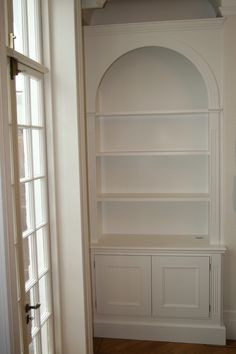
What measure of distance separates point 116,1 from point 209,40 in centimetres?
103

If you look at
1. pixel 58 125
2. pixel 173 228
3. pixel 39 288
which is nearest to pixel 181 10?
pixel 58 125

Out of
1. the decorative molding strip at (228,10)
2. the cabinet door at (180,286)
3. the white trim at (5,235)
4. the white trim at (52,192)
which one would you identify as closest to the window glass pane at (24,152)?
the white trim at (52,192)

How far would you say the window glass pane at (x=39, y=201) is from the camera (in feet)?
8.13

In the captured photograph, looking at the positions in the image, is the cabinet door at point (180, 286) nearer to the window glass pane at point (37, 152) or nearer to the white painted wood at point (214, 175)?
the white painted wood at point (214, 175)

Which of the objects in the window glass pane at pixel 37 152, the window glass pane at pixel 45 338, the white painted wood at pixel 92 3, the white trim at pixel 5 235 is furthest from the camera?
the white painted wood at pixel 92 3

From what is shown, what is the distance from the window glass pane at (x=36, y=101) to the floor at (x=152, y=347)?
209 cm

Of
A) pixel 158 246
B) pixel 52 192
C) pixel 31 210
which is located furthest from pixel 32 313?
pixel 158 246

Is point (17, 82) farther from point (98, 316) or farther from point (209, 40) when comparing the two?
point (98, 316)

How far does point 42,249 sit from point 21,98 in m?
1.03

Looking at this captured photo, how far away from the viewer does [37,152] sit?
2506mm

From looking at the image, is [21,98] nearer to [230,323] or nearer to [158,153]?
[158,153]

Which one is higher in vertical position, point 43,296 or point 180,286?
point 43,296

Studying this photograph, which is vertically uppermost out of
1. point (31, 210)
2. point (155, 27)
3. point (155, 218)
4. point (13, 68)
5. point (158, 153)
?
point (155, 27)

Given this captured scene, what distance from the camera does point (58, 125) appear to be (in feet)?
8.71
